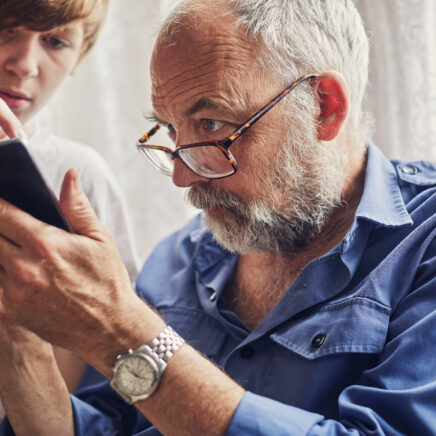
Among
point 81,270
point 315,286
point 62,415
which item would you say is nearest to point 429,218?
point 315,286

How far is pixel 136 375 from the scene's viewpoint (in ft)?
3.24

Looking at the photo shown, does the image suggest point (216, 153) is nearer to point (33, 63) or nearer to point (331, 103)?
point (331, 103)

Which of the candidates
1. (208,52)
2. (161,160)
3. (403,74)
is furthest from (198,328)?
(403,74)

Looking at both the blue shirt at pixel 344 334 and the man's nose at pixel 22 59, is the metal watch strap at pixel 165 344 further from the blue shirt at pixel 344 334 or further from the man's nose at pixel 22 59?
the man's nose at pixel 22 59

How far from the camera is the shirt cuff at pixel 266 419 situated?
0.97m

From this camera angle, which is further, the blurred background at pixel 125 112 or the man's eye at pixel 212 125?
the blurred background at pixel 125 112

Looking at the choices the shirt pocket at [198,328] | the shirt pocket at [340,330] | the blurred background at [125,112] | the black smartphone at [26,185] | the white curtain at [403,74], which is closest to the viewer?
the black smartphone at [26,185]

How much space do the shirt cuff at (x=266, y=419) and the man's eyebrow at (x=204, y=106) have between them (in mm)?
582

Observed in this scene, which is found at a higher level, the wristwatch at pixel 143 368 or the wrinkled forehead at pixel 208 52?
the wrinkled forehead at pixel 208 52

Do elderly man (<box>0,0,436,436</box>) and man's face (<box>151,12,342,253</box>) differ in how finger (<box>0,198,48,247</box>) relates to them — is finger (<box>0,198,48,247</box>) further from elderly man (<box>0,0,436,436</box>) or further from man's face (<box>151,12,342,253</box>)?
man's face (<box>151,12,342,253</box>)

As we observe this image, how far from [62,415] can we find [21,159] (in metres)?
0.66

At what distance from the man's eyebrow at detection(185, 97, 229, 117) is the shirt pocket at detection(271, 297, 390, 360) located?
0.47 m

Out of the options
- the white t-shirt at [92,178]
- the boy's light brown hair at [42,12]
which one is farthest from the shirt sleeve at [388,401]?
the boy's light brown hair at [42,12]

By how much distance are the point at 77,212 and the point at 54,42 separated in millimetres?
717
